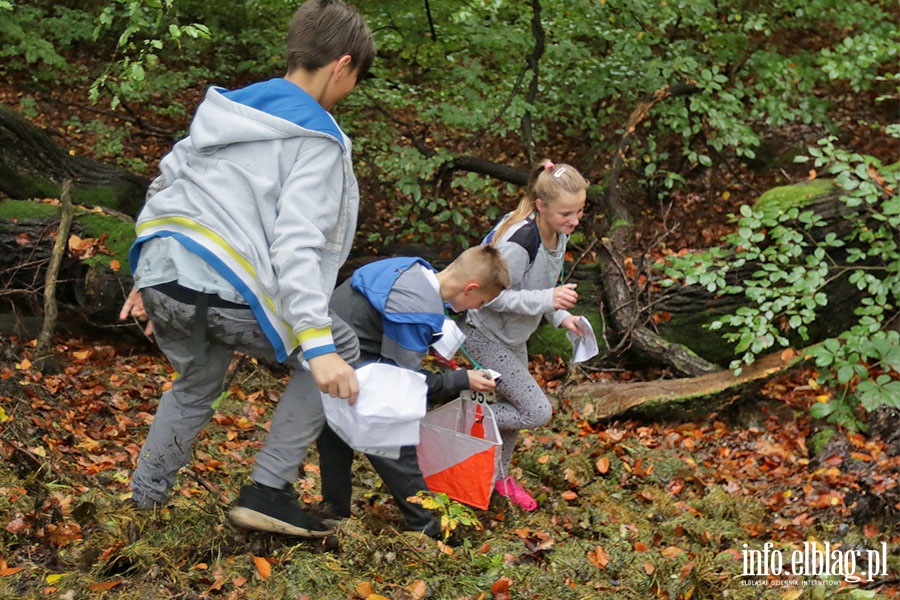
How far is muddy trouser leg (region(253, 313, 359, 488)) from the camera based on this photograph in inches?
112

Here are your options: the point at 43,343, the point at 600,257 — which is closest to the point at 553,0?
the point at 600,257

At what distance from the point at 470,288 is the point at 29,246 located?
3.58 meters

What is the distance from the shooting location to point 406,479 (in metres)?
3.26

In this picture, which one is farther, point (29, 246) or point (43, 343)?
point (29, 246)

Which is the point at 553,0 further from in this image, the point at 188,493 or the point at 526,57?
the point at 188,493

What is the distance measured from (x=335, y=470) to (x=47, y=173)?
14.8 feet

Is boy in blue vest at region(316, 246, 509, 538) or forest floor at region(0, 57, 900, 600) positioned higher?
boy in blue vest at region(316, 246, 509, 538)

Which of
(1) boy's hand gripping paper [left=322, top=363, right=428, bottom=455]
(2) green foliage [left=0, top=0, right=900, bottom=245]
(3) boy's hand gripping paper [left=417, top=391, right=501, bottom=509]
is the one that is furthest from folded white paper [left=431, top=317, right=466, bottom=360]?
(2) green foliage [left=0, top=0, right=900, bottom=245]

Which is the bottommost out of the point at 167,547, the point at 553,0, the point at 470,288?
the point at 167,547

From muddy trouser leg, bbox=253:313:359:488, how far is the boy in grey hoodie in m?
0.15

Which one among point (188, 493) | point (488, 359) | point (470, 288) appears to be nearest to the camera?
point (470, 288)

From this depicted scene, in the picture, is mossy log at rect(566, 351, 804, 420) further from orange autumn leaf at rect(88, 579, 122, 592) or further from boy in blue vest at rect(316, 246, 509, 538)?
orange autumn leaf at rect(88, 579, 122, 592)

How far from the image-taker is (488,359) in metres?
3.89

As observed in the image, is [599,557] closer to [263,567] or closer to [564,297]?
[564,297]
